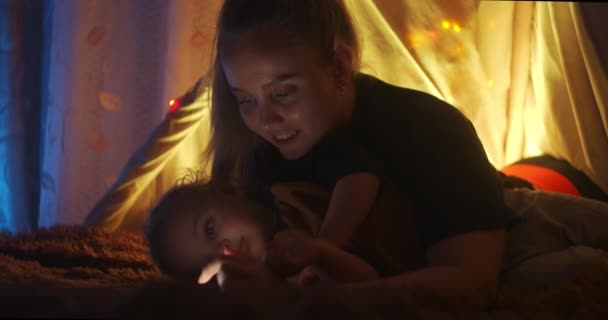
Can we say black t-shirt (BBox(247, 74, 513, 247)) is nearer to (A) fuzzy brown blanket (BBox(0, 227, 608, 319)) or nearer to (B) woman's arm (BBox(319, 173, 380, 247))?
(B) woman's arm (BBox(319, 173, 380, 247))

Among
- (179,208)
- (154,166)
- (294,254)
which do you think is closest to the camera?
(294,254)

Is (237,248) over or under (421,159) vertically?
under

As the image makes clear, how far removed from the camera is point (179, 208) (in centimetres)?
108

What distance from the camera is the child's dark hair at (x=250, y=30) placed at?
106cm

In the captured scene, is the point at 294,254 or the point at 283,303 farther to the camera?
the point at 294,254

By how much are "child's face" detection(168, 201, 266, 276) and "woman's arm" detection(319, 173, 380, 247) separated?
0.45 ft

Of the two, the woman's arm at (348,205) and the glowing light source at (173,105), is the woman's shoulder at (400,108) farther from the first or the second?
the glowing light source at (173,105)

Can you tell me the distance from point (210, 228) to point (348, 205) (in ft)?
0.75

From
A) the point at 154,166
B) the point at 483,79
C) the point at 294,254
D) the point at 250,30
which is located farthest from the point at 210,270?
the point at 483,79

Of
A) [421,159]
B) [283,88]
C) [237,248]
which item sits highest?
[283,88]

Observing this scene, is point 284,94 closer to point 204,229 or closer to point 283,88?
point 283,88

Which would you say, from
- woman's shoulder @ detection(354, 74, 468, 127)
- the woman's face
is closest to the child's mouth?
the woman's face

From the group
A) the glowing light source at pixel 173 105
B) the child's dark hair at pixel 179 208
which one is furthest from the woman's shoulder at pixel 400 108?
the glowing light source at pixel 173 105

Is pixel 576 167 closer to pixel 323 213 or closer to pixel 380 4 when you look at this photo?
pixel 380 4
